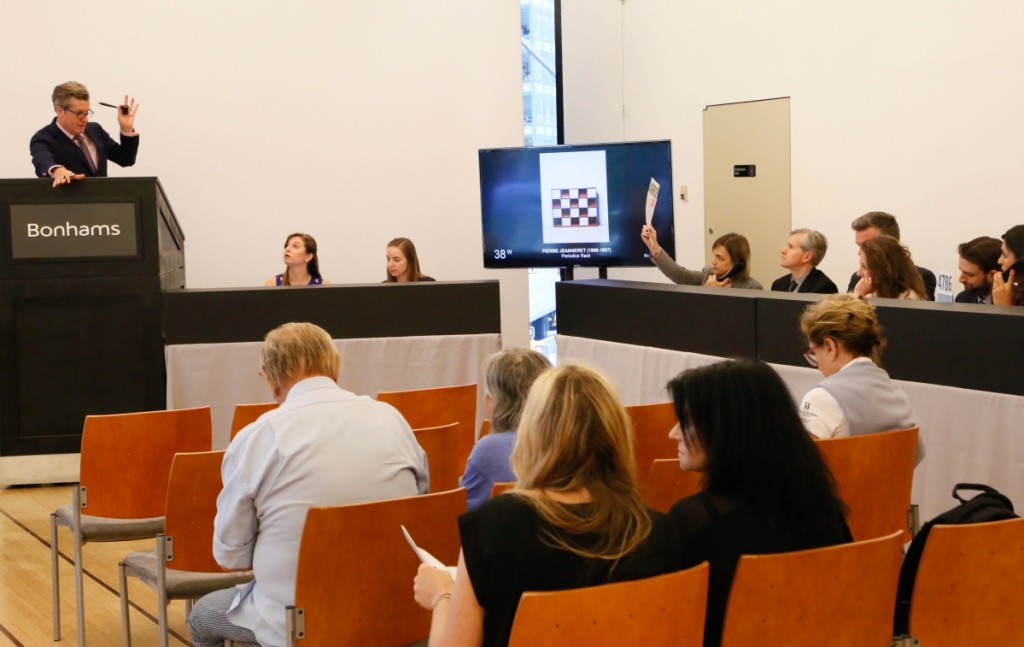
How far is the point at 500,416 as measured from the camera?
118 inches

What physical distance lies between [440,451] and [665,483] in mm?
906

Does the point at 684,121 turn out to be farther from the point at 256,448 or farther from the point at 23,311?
the point at 256,448

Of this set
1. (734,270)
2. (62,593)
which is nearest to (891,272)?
(734,270)

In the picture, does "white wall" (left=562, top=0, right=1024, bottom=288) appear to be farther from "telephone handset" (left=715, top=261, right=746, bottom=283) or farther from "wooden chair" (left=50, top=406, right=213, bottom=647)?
"wooden chair" (left=50, top=406, right=213, bottom=647)

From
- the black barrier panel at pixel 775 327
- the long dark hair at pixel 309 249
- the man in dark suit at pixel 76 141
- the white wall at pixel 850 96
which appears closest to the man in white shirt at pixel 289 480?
the black barrier panel at pixel 775 327

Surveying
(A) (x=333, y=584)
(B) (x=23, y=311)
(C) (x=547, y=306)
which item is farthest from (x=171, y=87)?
(A) (x=333, y=584)

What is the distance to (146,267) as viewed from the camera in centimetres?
601

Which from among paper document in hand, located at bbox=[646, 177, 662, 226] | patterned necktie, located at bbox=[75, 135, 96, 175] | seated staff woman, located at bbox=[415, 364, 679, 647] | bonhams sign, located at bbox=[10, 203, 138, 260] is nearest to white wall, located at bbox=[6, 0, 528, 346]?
patterned necktie, located at bbox=[75, 135, 96, 175]

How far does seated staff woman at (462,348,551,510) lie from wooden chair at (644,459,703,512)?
1.19 feet

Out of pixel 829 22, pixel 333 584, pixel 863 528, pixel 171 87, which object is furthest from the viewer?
pixel 171 87

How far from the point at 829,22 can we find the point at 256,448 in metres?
6.17

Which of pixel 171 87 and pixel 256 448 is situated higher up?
pixel 171 87

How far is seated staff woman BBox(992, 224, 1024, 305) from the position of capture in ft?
→ 15.3

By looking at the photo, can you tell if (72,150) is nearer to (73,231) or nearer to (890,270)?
(73,231)
